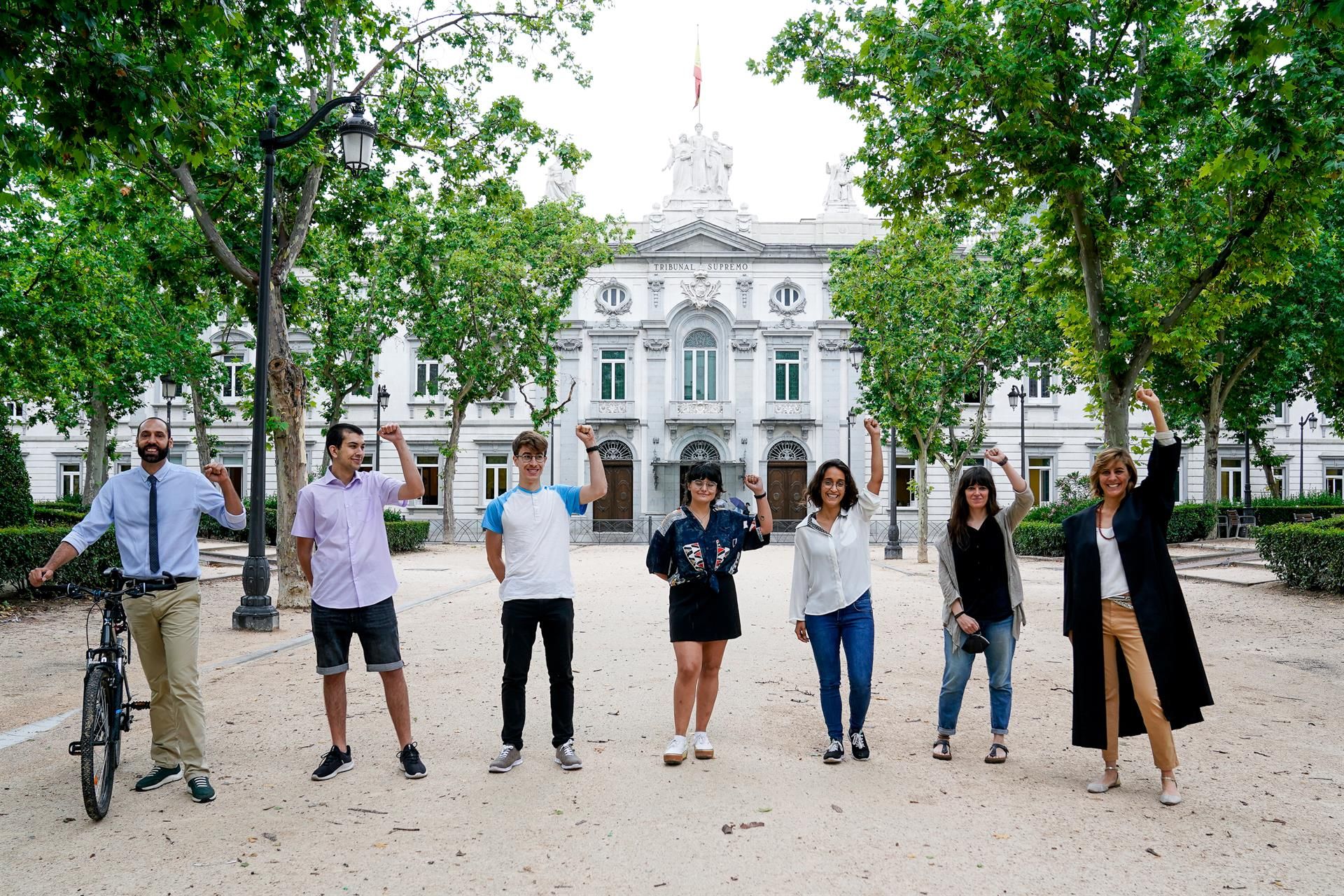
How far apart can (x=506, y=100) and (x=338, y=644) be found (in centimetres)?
1109

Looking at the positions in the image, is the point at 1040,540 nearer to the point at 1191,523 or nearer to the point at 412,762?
the point at 1191,523

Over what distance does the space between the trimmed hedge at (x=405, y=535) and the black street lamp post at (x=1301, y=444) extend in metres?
34.2

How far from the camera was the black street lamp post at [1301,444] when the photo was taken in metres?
38.9

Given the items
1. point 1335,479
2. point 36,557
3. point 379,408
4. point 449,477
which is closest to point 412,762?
point 36,557

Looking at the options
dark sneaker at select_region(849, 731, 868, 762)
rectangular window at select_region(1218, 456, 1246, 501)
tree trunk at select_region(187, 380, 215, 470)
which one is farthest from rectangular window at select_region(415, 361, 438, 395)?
dark sneaker at select_region(849, 731, 868, 762)

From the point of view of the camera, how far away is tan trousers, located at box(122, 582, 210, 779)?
5.07 m

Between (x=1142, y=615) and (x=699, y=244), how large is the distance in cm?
3722

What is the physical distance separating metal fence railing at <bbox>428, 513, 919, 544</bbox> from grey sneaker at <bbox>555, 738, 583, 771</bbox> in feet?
96.0

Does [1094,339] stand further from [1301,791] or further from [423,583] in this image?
[423,583]

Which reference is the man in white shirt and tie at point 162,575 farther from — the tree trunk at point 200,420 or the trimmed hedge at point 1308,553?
the tree trunk at point 200,420

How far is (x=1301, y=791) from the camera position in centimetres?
512

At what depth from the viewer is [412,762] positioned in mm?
5352

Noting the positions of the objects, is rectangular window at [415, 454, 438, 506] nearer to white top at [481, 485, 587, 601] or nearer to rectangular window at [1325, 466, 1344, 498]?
white top at [481, 485, 587, 601]

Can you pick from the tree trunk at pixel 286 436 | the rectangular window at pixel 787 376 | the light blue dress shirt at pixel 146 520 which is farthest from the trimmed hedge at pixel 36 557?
the rectangular window at pixel 787 376
